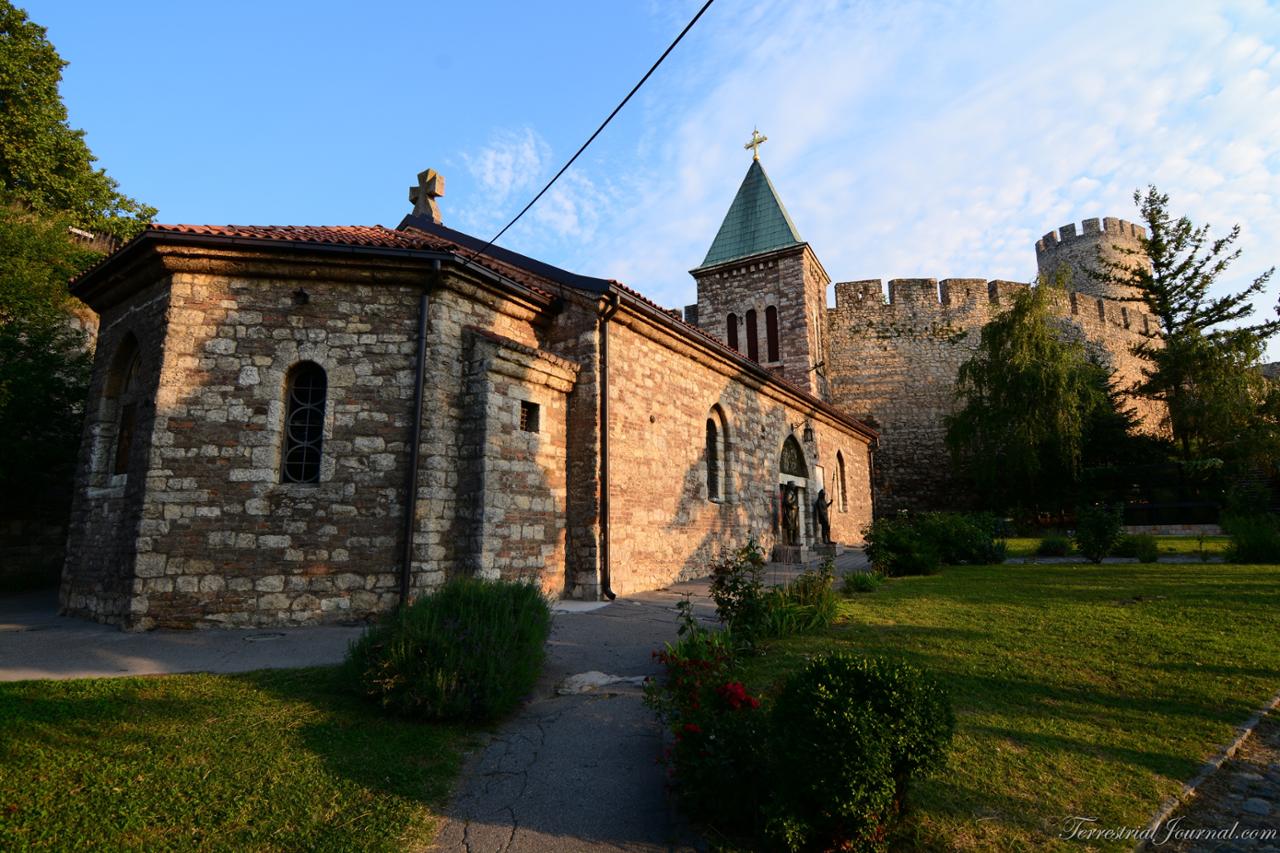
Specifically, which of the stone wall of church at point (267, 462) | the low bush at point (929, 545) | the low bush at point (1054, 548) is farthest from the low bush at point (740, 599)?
the low bush at point (1054, 548)

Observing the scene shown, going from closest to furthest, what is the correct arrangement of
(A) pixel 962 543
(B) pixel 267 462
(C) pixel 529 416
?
(B) pixel 267 462, (C) pixel 529 416, (A) pixel 962 543

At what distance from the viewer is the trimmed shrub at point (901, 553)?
486 inches

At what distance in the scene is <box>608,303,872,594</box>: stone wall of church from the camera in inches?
424

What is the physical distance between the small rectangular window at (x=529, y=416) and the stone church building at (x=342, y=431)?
0.7 inches

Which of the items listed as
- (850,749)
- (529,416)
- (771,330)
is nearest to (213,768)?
(850,749)

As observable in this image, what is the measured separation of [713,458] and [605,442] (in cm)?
469

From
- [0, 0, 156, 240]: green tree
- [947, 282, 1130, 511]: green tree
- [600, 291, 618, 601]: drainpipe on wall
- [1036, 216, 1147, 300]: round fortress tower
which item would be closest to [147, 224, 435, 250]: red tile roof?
[600, 291, 618, 601]: drainpipe on wall

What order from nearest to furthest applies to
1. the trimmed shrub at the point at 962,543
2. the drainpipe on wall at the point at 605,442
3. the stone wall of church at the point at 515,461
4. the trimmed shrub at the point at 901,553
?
the stone wall of church at the point at 515,461 → the drainpipe on wall at the point at 605,442 → the trimmed shrub at the point at 901,553 → the trimmed shrub at the point at 962,543

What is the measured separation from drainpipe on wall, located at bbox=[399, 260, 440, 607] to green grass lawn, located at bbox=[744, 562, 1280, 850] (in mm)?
4752

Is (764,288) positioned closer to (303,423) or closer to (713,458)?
(713,458)

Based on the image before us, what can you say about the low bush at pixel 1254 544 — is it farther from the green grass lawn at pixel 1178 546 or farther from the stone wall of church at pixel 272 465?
the stone wall of church at pixel 272 465

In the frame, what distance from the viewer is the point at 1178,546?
15258 mm

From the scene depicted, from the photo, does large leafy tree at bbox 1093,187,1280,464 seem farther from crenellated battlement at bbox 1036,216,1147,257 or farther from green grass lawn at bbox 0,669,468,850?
green grass lawn at bbox 0,669,468,850

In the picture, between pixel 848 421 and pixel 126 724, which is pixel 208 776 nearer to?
pixel 126 724
